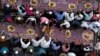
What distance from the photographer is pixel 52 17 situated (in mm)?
4047

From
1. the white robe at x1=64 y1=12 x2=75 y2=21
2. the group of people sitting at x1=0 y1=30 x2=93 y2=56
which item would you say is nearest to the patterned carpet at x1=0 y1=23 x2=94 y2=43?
the group of people sitting at x1=0 y1=30 x2=93 y2=56

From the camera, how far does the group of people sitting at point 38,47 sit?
3.98m

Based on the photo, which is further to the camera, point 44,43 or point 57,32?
point 57,32

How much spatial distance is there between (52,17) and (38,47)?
332 mm

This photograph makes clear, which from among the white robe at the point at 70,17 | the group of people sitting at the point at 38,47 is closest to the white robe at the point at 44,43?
the group of people sitting at the point at 38,47

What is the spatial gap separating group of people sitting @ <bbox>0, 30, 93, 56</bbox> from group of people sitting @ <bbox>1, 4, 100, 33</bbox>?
0.52ft

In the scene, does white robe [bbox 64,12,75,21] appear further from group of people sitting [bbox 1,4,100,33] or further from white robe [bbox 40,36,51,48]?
white robe [bbox 40,36,51,48]

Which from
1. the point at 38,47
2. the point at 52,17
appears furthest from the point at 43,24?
the point at 38,47

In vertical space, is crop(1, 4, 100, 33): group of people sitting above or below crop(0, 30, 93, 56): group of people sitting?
above

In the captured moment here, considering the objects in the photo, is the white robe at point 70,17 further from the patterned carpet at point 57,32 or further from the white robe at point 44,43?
the white robe at point 44,43

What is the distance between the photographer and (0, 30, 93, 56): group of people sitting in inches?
157

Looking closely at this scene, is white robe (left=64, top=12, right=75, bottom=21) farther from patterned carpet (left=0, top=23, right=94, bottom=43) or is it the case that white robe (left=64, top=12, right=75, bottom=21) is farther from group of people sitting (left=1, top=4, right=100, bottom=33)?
patterned carpet (left=0, top=23, right=94, bottom=43)

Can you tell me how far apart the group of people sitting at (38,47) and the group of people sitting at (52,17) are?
16 cm

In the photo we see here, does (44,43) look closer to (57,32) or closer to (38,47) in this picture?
(38,47)
